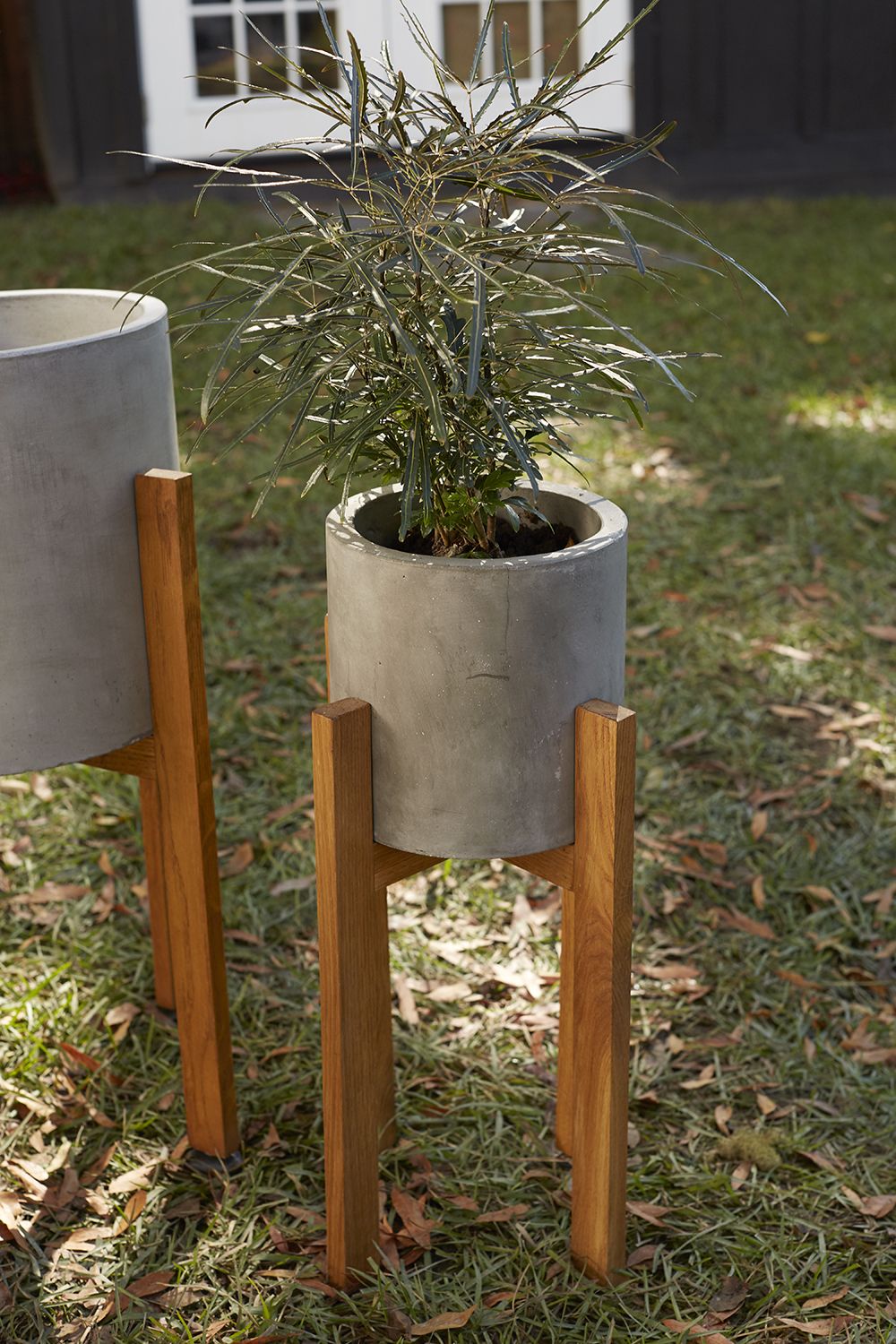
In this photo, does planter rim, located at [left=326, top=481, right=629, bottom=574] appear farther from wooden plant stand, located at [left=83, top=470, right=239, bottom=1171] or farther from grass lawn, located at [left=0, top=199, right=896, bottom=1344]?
grass lawn, located at [left=0, top=199, right=896, bottom=1344]

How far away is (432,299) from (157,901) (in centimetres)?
120

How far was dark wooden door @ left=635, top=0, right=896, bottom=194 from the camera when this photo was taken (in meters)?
9.05

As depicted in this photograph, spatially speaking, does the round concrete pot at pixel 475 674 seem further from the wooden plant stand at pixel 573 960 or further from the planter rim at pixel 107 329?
the planter rim at pixel 107 329

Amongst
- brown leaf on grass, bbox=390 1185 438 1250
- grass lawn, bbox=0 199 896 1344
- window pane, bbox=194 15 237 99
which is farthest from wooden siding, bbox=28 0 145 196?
brown leaf on grass, bbox=390 1185 438 1250

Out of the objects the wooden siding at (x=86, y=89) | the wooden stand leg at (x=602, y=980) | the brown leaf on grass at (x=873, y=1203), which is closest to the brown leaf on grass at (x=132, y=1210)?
the wooden stand leg at (x=602, y=980)

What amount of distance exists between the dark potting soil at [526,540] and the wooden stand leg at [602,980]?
0.23 m

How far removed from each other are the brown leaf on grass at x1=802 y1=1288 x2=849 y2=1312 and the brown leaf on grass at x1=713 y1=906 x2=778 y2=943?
2.68 ft

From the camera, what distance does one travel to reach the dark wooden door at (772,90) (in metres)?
9.05

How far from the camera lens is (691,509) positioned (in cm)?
430

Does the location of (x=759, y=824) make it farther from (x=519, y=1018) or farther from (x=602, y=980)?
(x=602, y=980)

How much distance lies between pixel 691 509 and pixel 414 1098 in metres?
2.56

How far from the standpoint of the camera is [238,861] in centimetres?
275

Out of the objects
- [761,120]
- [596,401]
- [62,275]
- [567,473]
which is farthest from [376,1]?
[567,473]

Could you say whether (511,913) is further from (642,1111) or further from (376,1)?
(376,1)
